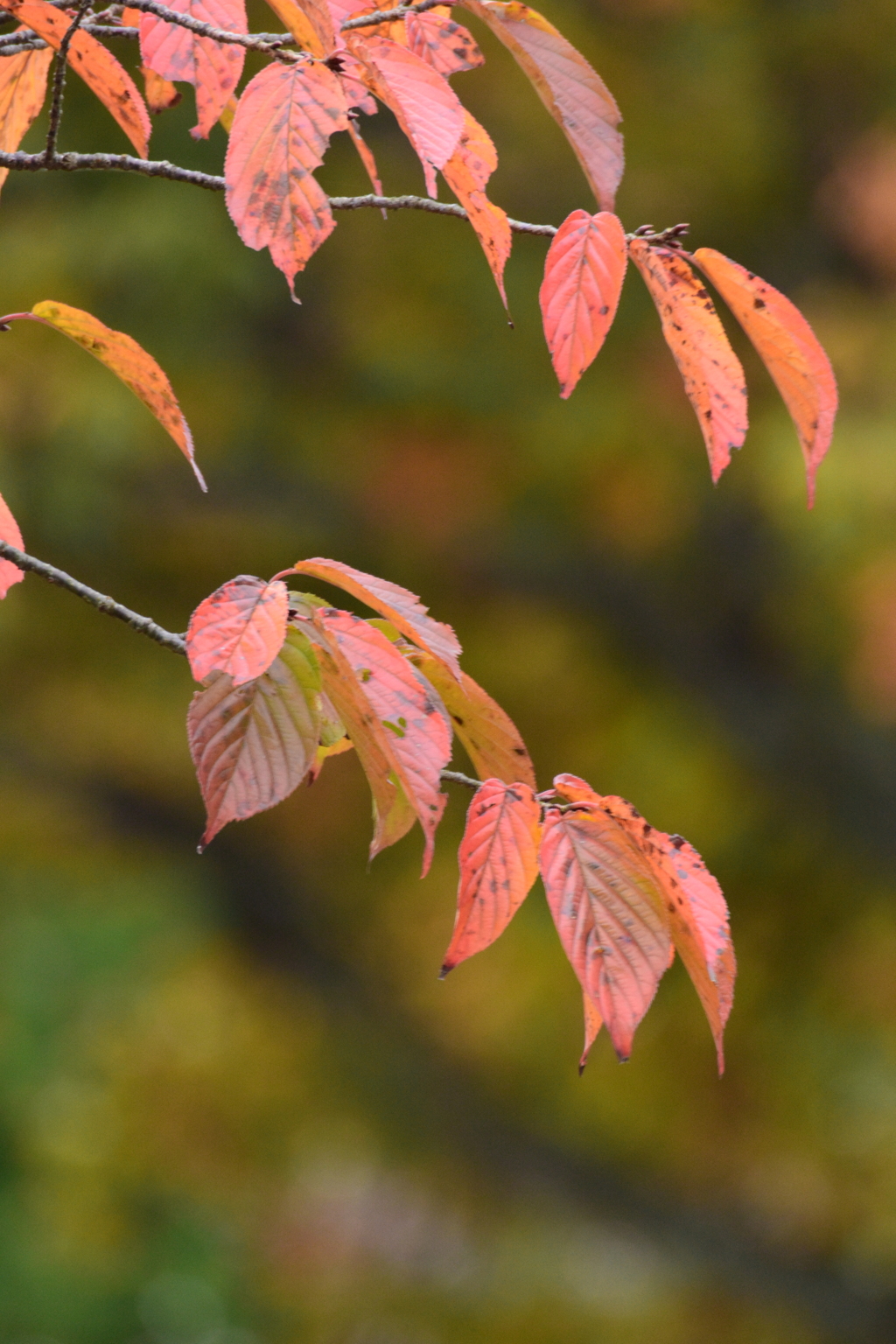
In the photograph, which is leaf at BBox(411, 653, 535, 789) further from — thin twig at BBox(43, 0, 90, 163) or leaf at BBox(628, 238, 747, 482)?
thin twig at BBox(43, 0, 90, 163)

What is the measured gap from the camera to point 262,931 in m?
4.05

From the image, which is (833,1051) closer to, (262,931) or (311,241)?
(262,931)

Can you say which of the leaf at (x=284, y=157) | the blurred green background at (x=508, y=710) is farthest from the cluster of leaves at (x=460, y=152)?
the blurred green background at (x=508, y=710)

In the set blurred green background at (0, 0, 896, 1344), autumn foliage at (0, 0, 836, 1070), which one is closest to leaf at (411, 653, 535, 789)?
autumn foliage at (0, 0, 836, 1070)

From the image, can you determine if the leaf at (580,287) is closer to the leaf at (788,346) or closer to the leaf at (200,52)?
the leaf at (788,346)

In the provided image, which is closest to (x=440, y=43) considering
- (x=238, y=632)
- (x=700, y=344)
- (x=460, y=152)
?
(x=460, y=152)

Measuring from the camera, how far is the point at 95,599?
2.10 feet

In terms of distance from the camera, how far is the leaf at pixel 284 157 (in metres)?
0.54

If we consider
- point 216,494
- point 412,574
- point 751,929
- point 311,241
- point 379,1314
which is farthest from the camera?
point 379,1314

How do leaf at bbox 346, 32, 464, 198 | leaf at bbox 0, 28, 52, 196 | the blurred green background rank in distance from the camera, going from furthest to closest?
the blurred green background < leaf at bbox 0, 28, 52, 196 < leaf at bbox 346, 32, 464, 198

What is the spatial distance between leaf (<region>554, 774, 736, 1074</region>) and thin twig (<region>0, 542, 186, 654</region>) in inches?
7.5

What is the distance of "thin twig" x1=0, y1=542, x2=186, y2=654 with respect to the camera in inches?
24.6

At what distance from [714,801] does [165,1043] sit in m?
1.78

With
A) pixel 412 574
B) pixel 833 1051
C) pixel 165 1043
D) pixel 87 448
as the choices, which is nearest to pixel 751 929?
pixel 833 1051
